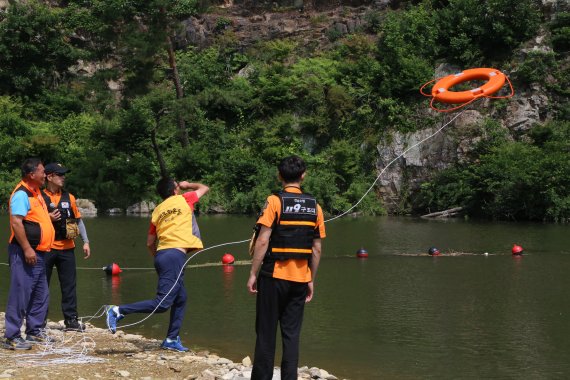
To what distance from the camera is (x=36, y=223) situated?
6.75 meters

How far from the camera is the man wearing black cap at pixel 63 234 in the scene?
7.52 meters

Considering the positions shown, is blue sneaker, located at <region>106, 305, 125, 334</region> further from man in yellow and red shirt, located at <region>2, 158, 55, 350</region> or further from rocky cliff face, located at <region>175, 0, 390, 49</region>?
rocky cliff face, located at <region>175, 0, 390, 49</region>

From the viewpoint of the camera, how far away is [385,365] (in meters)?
7.04

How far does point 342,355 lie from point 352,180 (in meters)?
23.5

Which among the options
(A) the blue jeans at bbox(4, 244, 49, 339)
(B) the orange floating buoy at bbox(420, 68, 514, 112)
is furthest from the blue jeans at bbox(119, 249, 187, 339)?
(B) the orange floating buoy at bbox(420, 68, 514, 112)

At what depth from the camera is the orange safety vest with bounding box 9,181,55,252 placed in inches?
263

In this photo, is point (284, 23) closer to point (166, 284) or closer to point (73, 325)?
point (73, 325)

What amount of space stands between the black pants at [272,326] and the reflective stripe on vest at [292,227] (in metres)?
0.21

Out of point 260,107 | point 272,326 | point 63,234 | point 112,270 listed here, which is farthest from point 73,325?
point 260,107

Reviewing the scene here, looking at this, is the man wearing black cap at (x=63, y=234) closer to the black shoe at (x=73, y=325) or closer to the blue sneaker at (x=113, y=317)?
the black shoe at (x=73, y=325)

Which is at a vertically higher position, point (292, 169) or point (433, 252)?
point (292, 169)

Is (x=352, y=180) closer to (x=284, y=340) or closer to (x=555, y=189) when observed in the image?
(x=555, y=189)

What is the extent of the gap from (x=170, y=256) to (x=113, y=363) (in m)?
1.11

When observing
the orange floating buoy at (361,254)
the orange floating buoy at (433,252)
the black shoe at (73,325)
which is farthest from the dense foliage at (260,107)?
the black shoe at (73,325)
